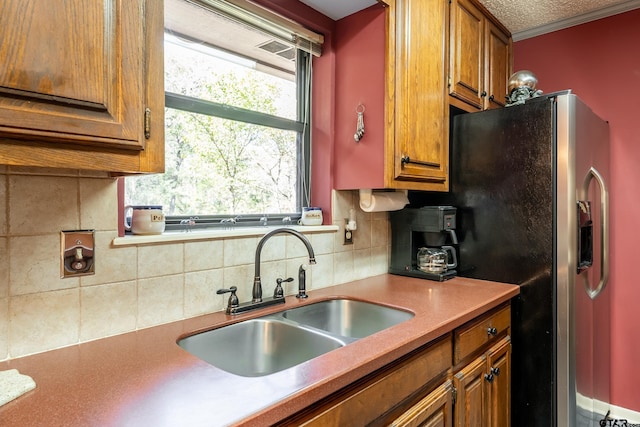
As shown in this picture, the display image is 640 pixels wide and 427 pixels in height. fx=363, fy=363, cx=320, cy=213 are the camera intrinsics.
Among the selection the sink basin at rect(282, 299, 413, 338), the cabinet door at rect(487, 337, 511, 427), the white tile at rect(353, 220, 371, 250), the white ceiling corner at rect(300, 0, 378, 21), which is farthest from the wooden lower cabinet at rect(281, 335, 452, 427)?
the white ceiling corner at rect(300, 0, 378, 21)

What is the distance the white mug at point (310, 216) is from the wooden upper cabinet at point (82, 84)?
0.93m

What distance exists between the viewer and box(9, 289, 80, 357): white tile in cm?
90

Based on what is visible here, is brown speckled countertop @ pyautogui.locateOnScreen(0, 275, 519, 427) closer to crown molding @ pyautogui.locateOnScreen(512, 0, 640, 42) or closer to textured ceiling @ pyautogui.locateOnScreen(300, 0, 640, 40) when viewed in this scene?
textured ceiling @ pyautogui.locateOnScreen(300, 0, 640, 40)

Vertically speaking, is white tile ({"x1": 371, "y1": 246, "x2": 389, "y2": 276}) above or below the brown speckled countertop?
above

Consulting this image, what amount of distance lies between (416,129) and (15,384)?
1.58 meters

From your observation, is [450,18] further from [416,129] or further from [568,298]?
[568,298]

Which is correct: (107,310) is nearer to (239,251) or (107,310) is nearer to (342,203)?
(239,251)

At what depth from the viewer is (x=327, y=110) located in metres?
1.77

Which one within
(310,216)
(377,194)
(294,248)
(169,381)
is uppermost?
(377,194)

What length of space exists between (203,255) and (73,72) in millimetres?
716

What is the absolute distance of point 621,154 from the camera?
7.36ft

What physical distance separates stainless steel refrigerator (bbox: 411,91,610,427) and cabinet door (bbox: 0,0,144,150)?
163 centimetres

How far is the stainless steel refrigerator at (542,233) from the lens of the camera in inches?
62.1

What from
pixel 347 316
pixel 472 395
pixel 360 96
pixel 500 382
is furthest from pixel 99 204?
pixel 500 382
